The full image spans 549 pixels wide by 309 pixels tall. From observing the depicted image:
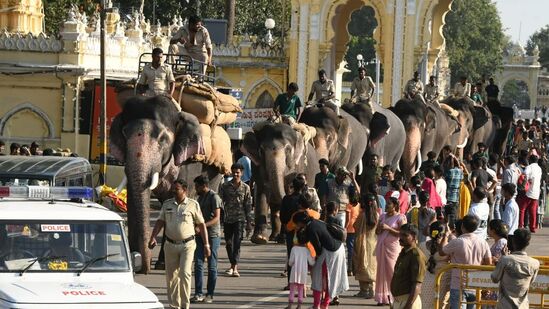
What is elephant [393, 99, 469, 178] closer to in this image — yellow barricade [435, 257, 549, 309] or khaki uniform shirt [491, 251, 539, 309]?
yellow barricade [435, 257, 549, 309]

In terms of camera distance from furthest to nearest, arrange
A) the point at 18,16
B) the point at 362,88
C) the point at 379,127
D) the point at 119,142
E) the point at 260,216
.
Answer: the point at 18,16 < the point at 362,88 < the point at 379,127 < the point at 260,216 < the point at 119,142

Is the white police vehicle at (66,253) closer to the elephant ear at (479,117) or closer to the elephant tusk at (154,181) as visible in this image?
the elephant tusk at (154,181)

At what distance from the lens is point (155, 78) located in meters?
22.8

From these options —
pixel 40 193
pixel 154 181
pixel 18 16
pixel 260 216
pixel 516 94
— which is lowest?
pixel 516 94

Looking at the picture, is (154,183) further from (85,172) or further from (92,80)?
(92,80)

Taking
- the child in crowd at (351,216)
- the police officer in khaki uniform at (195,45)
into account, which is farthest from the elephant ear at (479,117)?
the child in crowd at (351,216)

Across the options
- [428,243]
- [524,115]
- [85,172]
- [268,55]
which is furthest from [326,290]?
[524,115]

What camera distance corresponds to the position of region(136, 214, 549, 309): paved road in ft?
65.6

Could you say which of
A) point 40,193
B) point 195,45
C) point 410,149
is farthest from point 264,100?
point 40,193

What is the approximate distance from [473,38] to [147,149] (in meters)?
97.3

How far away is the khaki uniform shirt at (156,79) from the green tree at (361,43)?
241 feet

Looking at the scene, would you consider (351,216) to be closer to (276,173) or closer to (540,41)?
(276,173)

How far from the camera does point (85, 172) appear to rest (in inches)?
973

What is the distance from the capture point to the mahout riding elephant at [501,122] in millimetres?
43838
